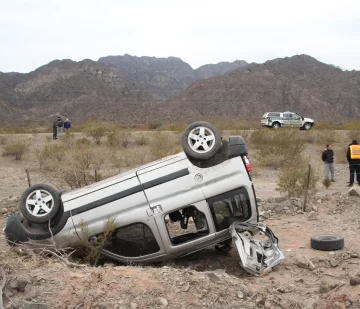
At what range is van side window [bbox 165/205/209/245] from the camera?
7.59 m

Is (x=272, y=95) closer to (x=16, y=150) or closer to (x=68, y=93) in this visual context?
(x=68, y=93)

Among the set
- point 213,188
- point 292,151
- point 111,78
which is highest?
point 111,78

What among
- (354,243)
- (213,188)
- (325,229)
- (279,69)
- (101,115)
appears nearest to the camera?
(213,188)

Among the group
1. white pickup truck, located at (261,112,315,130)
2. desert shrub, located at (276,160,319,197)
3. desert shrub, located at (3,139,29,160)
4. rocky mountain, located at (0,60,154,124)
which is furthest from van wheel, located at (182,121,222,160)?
rocky mountain, located at (0,60,154,124)

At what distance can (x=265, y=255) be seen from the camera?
774 centimetres

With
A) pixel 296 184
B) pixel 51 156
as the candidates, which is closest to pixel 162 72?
pixel 51 156

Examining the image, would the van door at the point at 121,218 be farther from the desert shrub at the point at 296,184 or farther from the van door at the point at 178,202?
the desert shrub at the point at 296,184

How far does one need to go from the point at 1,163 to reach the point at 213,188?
59.1ft

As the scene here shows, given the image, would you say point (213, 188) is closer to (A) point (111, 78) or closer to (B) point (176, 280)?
(B) point (176, 280)

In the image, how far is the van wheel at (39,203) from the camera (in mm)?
7500

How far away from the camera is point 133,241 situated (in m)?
7.61

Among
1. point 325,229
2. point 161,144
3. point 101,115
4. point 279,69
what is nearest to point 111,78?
point 101,115

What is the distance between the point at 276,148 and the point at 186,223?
645 inches

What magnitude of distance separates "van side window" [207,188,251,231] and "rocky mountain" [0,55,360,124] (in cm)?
6219
